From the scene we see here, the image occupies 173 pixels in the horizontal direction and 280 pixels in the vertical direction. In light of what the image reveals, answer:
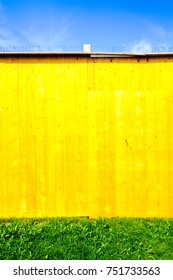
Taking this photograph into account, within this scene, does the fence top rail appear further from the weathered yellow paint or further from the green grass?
the green grass

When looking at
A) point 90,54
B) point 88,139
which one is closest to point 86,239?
point 88,139

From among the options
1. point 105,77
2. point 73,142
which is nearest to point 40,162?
point 73,142

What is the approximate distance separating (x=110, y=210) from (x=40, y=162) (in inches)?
61.1

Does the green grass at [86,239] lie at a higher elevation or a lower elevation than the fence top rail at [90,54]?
lower

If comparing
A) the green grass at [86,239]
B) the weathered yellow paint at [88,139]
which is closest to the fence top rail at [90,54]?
the weathered yellow paint at [88,139]

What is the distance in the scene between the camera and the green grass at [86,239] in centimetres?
380

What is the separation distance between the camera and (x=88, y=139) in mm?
5047

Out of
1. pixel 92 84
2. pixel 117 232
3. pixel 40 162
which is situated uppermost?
pixel 92 84

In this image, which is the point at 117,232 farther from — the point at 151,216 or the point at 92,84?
the point at 92,84

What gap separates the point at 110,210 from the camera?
5023mm

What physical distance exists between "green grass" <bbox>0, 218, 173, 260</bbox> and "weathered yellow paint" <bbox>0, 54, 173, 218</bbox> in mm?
305

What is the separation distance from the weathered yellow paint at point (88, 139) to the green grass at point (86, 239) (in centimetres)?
31

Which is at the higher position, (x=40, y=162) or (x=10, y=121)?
(x=10, y=121)

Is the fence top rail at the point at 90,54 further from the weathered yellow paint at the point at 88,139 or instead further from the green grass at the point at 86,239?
the green grass at the point at 86,239
